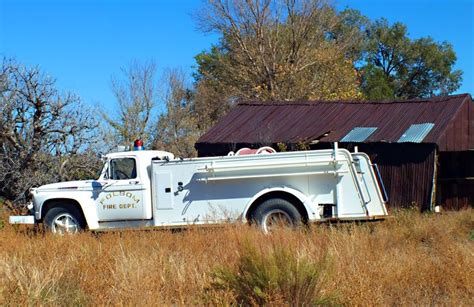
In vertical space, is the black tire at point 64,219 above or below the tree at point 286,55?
below

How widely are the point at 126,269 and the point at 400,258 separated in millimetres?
3645

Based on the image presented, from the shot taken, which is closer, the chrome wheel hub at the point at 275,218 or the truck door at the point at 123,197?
the chrome wheel hub at the point at 275,218

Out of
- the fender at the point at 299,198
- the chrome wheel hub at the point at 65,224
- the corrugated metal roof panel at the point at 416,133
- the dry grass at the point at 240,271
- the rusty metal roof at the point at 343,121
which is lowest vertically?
the dry grass at the point at 240,271

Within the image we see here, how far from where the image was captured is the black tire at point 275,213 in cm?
1129

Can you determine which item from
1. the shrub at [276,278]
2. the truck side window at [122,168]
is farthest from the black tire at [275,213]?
the shrub at [276,278]

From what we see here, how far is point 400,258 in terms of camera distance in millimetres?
8078

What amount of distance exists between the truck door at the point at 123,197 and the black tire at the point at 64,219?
1.58 ft

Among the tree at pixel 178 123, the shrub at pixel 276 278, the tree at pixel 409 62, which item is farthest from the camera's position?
the tree at pixel 409 62

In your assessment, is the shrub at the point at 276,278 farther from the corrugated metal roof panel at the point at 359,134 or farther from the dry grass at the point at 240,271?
the corrugated metal roof panel at the point at 359,134

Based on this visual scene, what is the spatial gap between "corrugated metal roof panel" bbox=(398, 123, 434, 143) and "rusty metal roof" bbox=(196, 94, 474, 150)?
4 cm

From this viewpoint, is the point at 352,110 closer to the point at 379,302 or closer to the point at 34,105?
the point at 34,105

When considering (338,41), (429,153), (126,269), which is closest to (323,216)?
(126,269)

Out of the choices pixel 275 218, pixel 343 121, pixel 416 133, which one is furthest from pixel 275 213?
pixel 343 121

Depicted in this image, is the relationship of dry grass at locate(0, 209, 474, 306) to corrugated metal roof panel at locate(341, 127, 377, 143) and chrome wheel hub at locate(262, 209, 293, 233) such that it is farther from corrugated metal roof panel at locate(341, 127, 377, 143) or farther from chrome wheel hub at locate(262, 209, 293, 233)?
corrugated metal roof panel at locate(341, 127, 377, 143)
